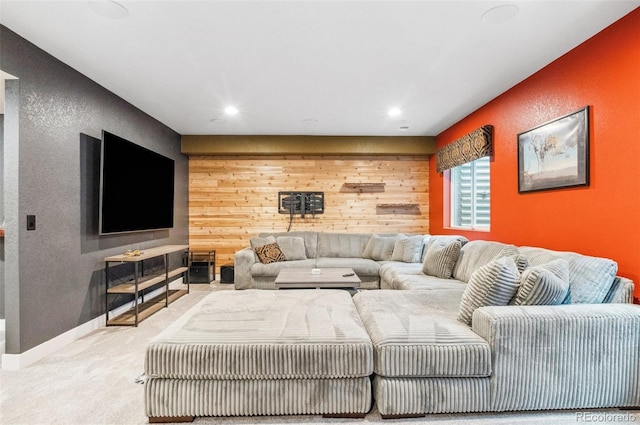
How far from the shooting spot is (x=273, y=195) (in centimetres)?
571

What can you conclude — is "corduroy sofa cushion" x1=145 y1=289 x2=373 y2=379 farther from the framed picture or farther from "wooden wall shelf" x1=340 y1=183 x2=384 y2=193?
"wooden wall shelf" x1=340 y1=183 x2=384 y2=193

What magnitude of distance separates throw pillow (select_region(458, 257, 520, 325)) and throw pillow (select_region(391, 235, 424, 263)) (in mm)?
2491

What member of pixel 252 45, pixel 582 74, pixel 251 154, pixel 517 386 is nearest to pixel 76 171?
pixel 252 45

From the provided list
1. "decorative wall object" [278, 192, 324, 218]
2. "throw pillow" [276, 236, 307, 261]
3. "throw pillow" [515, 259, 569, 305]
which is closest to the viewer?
"throw pillow" [515, 259, 569, 305]

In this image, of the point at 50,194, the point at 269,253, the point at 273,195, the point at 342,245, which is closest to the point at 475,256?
the point at 342,245

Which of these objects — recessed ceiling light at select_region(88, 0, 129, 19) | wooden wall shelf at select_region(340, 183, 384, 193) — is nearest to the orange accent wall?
wooden wall shelf at select_region(340, 183, 384, 193)

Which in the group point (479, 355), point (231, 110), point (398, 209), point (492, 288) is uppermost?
point (231, 110)

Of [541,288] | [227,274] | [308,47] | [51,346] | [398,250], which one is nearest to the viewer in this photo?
[541,288]

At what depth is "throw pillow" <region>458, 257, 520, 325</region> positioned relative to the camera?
1.98 meters

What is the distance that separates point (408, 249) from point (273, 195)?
2478 millimetres

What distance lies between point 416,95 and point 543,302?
2478mm

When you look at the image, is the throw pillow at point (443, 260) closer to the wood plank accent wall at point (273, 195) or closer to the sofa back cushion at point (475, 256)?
the sofa back cushion at point (475, 256)

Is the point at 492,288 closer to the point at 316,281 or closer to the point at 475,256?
the point at 475,256

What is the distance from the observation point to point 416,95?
11.8 feet
